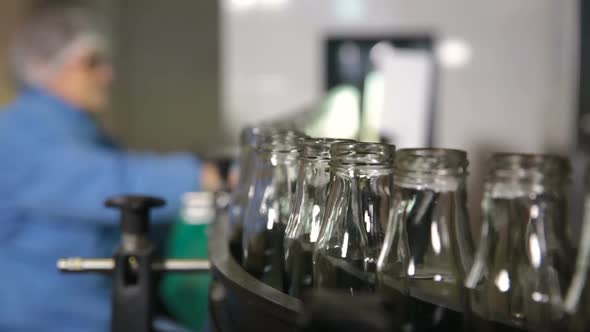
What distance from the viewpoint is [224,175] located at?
87cm

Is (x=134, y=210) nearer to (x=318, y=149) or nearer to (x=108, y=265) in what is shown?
(x=108, y=265)

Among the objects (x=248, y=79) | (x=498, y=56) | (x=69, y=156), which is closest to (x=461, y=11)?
(x=498, y=56)

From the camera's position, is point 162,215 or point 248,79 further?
point 248,79

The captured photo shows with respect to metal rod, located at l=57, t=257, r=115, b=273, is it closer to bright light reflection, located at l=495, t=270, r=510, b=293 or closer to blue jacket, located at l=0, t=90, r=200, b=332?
bright light reflection, located at l=495, t=270, r=510, b=293

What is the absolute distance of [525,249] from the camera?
0.27m

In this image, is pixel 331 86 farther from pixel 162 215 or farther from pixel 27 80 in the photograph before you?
pixel 27 80

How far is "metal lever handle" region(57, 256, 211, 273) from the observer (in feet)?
1.46

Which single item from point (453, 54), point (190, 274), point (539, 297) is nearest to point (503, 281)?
point (539, 297)

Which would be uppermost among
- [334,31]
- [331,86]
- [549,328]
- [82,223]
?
[334,31]

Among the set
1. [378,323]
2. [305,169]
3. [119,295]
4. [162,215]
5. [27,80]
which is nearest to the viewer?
[378,323]

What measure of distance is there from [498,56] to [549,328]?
1.20 meters

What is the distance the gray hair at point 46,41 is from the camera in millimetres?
1238

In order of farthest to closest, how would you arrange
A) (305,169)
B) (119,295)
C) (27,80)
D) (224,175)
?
(27,80) → (224,175) → (119,295) → (305,169)

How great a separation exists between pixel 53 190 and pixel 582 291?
38.4 inches
